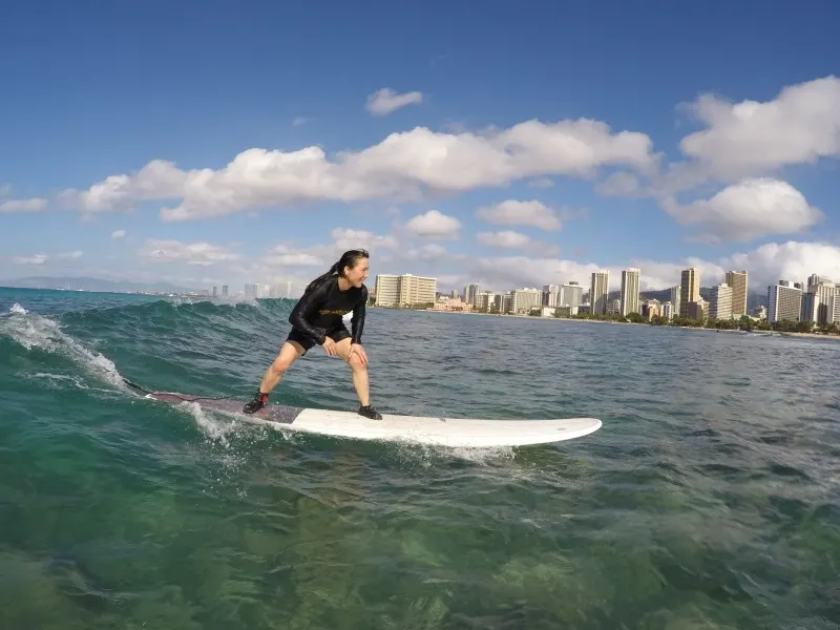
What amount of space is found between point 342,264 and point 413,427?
2.42 m

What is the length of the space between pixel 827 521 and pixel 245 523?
17.9 ft

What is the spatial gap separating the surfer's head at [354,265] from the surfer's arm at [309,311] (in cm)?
38

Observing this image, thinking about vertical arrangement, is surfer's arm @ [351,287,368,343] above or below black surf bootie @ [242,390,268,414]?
above

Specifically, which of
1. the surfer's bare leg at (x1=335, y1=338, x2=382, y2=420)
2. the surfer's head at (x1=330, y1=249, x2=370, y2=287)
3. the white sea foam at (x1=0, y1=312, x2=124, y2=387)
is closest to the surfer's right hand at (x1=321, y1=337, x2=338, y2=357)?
the surfer's bare leg at (x1=335, y1=338, x2=382, y2=420)

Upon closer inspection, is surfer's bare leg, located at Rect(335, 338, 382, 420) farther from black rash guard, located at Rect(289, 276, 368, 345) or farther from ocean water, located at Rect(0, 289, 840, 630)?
ocean water, located at Rect(0, 289, 840, 630)

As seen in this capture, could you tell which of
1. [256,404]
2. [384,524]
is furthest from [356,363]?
[384,524]

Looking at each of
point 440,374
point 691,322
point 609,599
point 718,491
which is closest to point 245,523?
point 609,599

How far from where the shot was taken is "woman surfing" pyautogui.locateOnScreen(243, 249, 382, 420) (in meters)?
7.29

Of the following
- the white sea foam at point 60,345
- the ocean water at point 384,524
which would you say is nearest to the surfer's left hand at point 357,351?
the ocean water at point 384,524

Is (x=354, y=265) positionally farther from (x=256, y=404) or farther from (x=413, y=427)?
(x=256, y=404)

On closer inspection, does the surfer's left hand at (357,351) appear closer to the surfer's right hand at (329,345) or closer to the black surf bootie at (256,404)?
the surfer's right hand at (329,345)

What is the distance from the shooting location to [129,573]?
3.49 meters

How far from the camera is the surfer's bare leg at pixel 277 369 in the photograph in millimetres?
7422

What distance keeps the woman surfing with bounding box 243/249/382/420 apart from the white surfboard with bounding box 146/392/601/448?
297 millimetres
